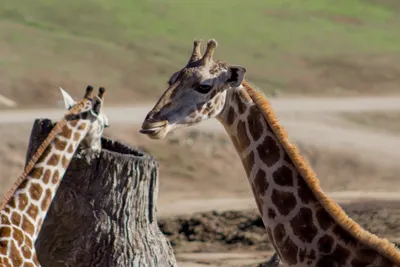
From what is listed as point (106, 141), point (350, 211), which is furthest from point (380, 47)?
point (106, 141)

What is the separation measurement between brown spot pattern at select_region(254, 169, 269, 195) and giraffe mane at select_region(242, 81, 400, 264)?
10.1 inches

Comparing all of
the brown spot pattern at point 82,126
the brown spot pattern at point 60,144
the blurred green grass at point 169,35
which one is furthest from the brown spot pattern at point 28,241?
the blurred green grass at point 169,35

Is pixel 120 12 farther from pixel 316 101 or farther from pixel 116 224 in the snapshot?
pixel 116 224

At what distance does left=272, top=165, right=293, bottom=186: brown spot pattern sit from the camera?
907 centimetres

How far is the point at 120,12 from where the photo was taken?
38.8m

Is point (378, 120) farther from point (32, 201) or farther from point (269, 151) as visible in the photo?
point (269, 151)

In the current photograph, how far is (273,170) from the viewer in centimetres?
910

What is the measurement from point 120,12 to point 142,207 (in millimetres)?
26425

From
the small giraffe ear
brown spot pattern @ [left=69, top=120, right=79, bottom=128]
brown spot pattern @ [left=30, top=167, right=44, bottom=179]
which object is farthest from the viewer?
brown spot pattern @ [left=69, top=120, right=79, bottom=128]

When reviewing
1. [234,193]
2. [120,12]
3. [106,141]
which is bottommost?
[234,193]

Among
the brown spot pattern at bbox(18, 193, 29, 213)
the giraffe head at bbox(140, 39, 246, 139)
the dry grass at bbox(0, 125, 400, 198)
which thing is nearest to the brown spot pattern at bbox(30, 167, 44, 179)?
the brown spot pattern at bbox(18, 193, 29, 213)

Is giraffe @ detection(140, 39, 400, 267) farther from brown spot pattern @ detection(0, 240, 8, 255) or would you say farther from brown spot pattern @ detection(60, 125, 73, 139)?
brown spot pattern @ detection(60, 125, 73, 139)

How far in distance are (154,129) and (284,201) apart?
47.6 inches

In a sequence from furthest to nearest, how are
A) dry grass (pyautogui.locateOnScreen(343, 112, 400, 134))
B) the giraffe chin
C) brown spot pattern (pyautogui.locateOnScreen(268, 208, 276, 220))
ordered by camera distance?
dry grass (pyautogui.locateOnScreen(343, 112, 400, 134)) → brown spot pattern (pyautogui.locateOnScreen(268, 208, 276, 220)) → the giraffe chin
